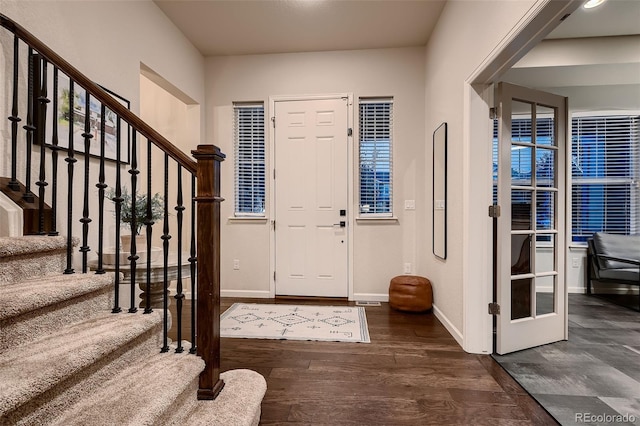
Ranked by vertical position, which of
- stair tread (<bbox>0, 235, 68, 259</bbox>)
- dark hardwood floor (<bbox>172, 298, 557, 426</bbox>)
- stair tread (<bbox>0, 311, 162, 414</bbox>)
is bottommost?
dark hardwood floor (<bbox>172, 298, 557, 426</bbox>)

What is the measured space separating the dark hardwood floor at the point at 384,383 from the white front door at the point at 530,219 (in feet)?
1.57

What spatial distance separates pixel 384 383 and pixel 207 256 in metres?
1.34

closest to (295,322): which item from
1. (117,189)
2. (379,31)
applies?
(117,189)

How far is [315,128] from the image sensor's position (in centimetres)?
383

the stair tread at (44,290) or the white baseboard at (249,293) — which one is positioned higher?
the stair tread at (44,290)

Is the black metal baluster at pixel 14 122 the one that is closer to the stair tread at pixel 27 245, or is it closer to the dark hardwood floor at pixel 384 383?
the stair tread at pixel 27 245

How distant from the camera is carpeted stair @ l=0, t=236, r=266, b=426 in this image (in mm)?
1017

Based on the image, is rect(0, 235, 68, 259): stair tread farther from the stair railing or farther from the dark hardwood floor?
the dark hardwood floor

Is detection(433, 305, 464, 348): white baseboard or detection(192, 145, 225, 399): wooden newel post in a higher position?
detection(192, 145, 225, 399): wooden newel post

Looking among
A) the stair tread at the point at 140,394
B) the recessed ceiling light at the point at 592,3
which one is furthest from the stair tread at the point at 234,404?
the recessed ceiling light at the point at 592,3

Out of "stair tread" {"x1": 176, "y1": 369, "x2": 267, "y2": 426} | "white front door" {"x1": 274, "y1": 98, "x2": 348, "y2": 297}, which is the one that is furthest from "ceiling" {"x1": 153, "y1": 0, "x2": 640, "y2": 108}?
"stair tread" {"x1": 176, "y1": 369, "x2": 267, "y2": 426}

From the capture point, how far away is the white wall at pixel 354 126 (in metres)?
3.73

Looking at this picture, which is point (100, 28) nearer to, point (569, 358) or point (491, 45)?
point (491, 45)

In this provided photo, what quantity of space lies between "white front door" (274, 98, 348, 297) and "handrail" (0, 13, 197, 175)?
7.55 feet
